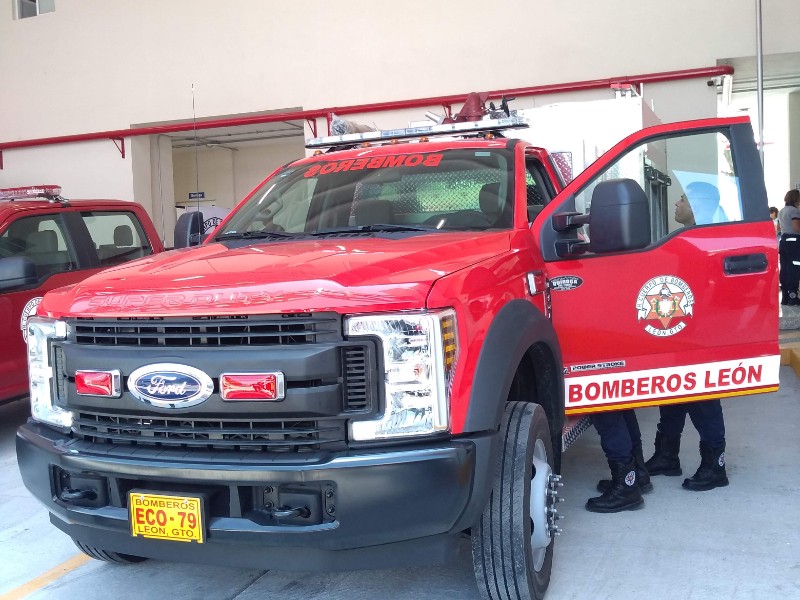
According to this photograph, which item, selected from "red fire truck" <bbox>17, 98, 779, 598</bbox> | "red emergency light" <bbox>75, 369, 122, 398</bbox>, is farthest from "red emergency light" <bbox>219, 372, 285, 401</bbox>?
"red emergency light" <bbox>75, 369, 122, 398</bbox>

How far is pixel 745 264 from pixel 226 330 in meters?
2.42

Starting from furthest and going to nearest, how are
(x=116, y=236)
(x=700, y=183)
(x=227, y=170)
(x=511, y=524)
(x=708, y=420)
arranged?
(x=227, y=170), (x=116, y=236), (x=708, y=420), (x=700, y=183), (x=511, y=524)

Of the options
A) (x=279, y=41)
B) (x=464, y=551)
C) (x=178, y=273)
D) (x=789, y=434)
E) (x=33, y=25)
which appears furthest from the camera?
(x=33, y=25)

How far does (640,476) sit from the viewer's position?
4.39 metres

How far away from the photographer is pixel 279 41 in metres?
12.7

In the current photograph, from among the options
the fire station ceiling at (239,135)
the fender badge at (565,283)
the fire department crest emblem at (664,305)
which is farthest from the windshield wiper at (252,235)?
the fire station ceiling at (239,135)

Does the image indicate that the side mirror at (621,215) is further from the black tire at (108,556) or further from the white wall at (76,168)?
the white wall at (76,168)

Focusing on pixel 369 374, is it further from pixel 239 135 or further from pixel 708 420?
pixel 239 135

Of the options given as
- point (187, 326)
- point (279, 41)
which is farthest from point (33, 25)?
point (187, 326)

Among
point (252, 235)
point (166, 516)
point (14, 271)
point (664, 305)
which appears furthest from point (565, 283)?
point (14, 271)

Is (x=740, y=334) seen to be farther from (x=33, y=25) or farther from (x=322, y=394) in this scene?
(x=33, y=25)

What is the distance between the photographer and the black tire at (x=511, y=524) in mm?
2809

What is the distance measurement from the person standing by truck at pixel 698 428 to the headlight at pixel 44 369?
2765 millimetres

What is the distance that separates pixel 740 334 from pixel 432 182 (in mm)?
1562
